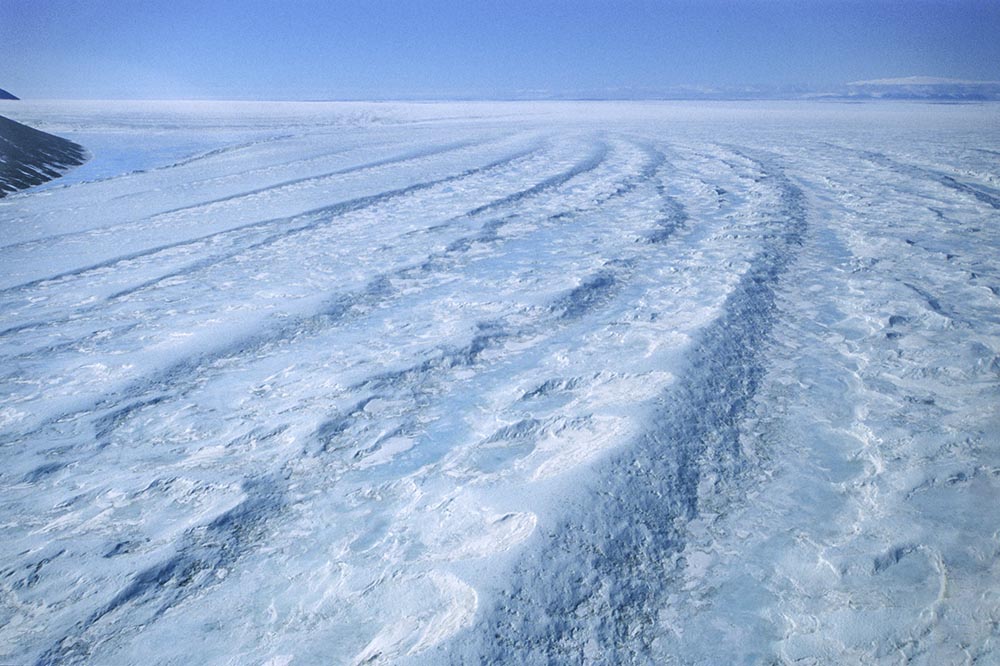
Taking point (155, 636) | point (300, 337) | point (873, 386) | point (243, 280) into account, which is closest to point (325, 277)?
point (243, 280)

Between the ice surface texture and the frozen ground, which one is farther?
the ice surface texture

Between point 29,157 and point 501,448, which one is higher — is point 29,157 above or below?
above

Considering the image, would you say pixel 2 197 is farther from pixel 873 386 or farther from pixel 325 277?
pixel 873 386

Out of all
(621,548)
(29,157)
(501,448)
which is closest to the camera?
(621,548)

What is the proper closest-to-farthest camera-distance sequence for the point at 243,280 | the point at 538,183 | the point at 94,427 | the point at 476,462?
1. the point at 476,462
2. the point at 94,427
3. the point at 243,280
4. the point at 538,183

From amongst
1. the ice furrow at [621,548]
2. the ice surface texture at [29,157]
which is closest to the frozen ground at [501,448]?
the ice furrow at [621,548]

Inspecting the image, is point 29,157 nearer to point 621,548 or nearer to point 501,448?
point 501,448

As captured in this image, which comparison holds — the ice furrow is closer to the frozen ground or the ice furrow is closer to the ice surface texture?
the frozen ground

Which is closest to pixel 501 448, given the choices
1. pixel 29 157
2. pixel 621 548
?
pixel 621 548

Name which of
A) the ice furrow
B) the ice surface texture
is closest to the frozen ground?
the ice furrow
